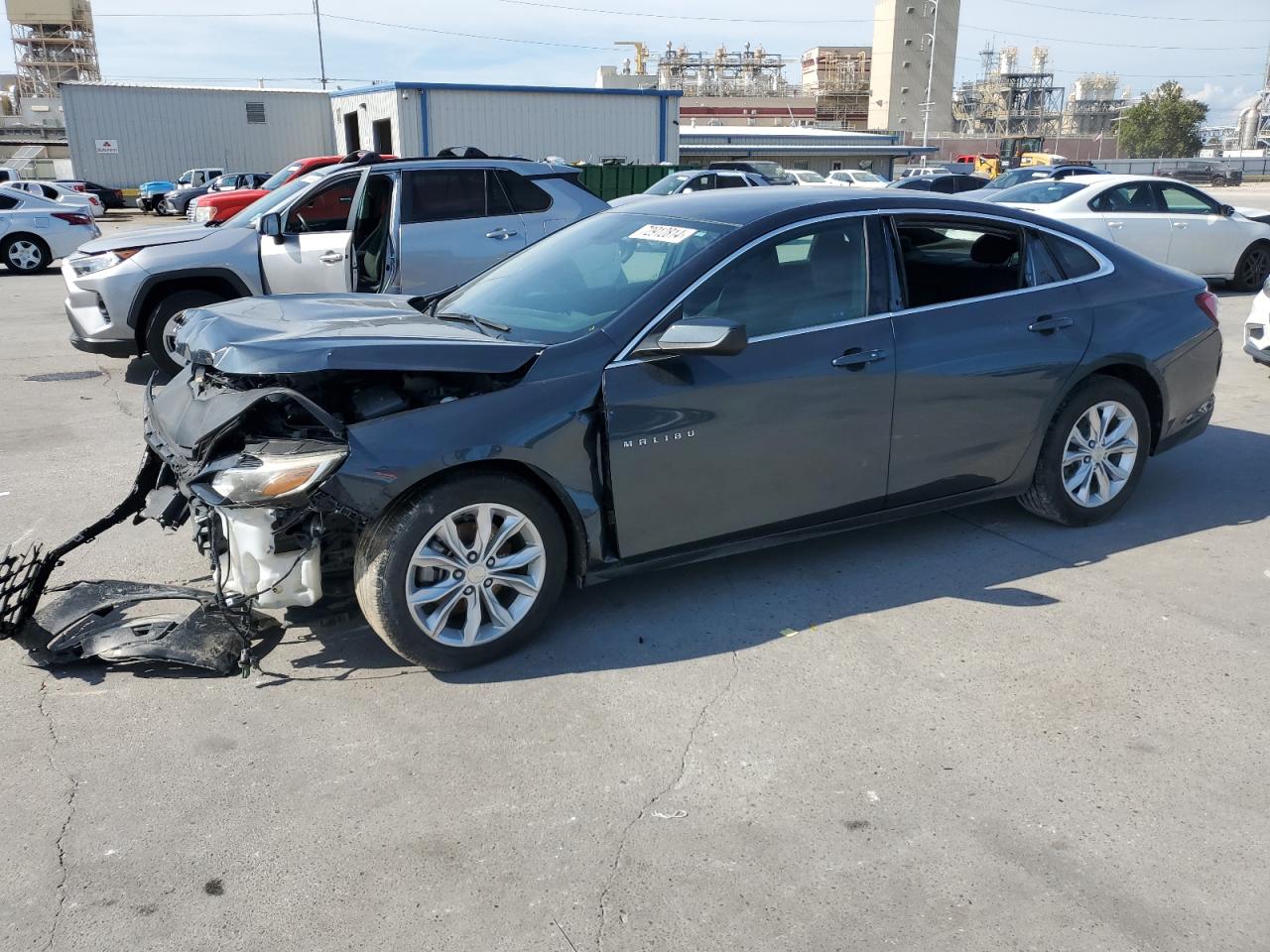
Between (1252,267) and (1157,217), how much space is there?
2.31 meters

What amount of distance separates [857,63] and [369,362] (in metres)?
127

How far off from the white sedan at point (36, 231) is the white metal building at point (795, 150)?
155 ft

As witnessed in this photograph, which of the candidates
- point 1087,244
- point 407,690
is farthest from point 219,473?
point 1087,244

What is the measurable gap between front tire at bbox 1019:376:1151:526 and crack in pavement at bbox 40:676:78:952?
432cm

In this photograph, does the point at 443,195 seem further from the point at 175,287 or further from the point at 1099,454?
the point at 1099,454

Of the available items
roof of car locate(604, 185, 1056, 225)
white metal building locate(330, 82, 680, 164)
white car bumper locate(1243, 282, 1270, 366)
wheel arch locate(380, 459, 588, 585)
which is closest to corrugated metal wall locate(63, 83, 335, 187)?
white metal building locate(330, 82, 680, 164)

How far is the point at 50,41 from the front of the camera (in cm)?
11219

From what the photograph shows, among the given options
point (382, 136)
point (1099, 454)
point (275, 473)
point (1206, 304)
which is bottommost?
point (1099, 454)

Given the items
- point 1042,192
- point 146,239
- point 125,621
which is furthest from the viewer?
point 1042,192

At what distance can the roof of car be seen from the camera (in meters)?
4.58

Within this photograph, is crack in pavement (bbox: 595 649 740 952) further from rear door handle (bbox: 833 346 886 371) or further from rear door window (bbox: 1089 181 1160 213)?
rear door window (bbox: 1089 181 1160 213)

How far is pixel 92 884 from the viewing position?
2.81m

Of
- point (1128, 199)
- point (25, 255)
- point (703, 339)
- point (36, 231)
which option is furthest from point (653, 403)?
point (25, 255)

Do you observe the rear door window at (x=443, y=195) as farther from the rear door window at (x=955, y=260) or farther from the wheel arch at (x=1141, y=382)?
the wheel arch at (x=1141, y=382)
